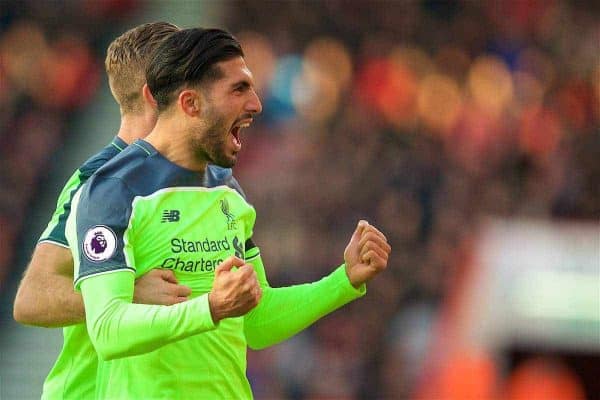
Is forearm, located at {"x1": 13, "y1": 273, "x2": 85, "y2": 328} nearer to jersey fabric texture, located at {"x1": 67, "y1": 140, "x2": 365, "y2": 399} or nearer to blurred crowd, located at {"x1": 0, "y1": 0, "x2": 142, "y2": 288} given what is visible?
jersey fabric texture, located at {"x1": 67, "y1": 140, "x2": 365, "y2": 399}

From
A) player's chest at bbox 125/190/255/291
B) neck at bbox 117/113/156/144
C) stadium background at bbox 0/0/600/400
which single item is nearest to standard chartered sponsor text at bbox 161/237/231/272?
player's chest at bbox 125/190/255/291

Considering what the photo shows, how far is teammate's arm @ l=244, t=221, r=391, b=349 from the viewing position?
473cm

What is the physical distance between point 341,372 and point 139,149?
7921 mm

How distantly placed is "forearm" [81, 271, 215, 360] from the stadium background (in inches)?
300

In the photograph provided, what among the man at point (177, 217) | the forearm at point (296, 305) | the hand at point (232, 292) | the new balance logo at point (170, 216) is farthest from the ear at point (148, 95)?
the hand at point (232, 292)

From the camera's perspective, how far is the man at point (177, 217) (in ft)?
13.9

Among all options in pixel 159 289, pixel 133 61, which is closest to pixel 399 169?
pixel 133 61

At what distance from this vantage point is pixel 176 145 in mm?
4488

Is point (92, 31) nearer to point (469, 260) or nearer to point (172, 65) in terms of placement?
point (469, 260)

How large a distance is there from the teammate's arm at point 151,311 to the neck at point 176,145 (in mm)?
440

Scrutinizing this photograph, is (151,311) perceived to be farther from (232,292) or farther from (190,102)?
(190,102)

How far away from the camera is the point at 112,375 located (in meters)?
4.44

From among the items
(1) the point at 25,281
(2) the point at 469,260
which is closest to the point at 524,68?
(2) the point at 469,260

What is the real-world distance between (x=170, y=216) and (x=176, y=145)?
0.77 ft
